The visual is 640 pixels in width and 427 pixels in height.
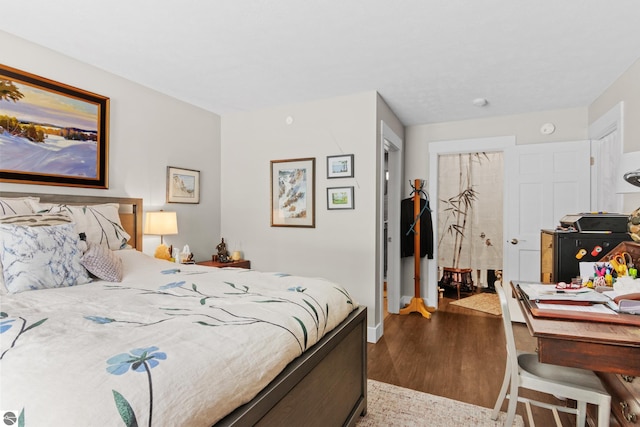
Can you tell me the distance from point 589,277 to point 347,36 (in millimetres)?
2118

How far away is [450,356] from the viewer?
295cm

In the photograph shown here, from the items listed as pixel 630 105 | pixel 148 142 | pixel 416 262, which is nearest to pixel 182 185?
pixel 148 142

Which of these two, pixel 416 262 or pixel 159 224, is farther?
pixel 416 262

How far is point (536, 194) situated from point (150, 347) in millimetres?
4249

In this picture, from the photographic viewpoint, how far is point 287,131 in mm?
3863

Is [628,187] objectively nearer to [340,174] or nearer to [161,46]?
[340,174]

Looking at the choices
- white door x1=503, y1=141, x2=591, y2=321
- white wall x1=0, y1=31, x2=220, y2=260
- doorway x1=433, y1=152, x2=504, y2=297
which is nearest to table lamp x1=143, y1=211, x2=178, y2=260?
white wall x1=0, y1=31, x2=220, y2=260

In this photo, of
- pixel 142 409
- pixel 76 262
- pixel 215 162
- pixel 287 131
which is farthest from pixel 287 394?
pixel 215 162

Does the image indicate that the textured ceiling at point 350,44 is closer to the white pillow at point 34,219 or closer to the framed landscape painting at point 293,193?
the framed landscape painting at point 293,193

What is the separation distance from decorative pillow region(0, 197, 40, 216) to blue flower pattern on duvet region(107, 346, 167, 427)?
6.03 feet

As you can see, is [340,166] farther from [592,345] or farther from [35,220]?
[592,345]

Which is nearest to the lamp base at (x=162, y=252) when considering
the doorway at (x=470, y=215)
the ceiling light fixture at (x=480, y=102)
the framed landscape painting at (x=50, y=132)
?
the framed landscape painting at (x=50, y=132)

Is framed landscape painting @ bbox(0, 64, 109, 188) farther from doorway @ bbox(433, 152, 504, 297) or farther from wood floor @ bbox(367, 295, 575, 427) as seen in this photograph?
doorway @ bbox(433, 152, 504, 297)

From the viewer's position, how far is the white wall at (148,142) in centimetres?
260
